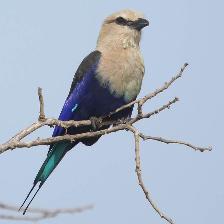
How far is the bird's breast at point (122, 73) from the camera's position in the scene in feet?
22.3

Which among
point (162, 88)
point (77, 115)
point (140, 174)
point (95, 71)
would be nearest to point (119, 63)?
point (95, 71)

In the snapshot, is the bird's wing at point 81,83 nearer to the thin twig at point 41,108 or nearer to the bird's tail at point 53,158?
the bird's tail at point 53,158

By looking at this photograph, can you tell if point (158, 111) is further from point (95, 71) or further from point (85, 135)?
point (95, 71)

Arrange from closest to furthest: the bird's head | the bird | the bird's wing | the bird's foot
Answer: the bird's foot < the bird < the bird's wing < the bird's head

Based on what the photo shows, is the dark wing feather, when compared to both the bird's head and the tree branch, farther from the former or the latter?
the tree branch

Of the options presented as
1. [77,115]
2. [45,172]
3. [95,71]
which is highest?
[95,71]

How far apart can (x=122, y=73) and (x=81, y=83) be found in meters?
0.58

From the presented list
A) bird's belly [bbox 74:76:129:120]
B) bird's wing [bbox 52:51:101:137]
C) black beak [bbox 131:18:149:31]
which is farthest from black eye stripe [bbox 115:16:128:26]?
bird's belly [bbox 74:76:129:120]

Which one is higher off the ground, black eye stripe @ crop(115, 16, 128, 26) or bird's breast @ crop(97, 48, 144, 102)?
black eye stripe @ crop(115, 16, 128, 26)

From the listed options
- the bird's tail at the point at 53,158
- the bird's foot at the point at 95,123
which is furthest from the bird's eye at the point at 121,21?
the bird's tail at the point at 53,158

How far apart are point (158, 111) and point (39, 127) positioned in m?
0.98

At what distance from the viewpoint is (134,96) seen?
6926mm

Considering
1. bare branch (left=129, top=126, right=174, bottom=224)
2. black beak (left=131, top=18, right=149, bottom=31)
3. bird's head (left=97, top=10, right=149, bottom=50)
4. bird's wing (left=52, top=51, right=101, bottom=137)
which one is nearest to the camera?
bare branch (left=129, top=126, right=174, bottom=224)

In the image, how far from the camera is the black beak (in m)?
7.54
